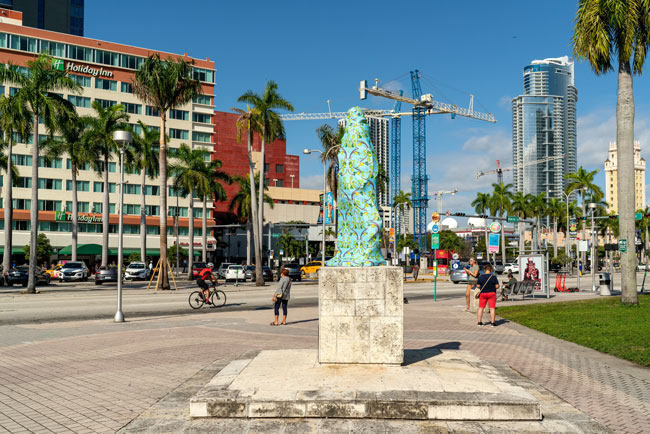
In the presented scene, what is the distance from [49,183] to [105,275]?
35.0m

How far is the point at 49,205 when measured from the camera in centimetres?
7294

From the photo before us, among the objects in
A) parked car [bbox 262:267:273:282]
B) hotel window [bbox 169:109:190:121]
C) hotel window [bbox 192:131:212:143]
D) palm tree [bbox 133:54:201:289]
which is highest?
hotel window [bbox 169:109:190:121]

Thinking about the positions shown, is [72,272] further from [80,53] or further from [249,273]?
[80,53]

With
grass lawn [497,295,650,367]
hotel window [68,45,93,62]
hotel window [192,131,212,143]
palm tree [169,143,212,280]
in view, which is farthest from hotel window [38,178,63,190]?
grass lawn [497,295,650,367]

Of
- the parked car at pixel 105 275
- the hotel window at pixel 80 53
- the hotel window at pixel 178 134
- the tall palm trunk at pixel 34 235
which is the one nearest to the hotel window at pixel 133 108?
the hotel window at pixel 178 134

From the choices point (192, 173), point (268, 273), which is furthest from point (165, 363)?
point (192, 173)

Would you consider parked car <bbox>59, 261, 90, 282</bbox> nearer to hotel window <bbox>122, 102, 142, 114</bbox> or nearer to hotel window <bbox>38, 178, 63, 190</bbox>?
hotel window <bbox>38, 178, 63, 190</bbox>

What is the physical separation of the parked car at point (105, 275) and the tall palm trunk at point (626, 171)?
122ft

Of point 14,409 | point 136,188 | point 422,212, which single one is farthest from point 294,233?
point 14,409

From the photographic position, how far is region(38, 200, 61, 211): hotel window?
72.5 metres

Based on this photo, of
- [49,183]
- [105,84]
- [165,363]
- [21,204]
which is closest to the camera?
[165,363]

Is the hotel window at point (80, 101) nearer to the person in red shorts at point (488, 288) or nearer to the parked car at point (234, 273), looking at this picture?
the parked car at point (234, 273)

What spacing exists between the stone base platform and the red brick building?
290 feet

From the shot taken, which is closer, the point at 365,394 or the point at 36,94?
the point at 365,394
